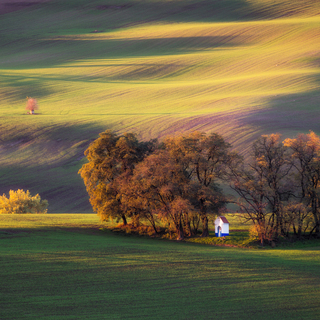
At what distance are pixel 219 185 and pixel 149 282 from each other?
2143 cm

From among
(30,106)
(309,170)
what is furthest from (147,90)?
(309,170)

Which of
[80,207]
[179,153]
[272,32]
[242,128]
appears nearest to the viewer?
[179,153]

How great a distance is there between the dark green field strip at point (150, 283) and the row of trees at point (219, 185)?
7806 millimetres

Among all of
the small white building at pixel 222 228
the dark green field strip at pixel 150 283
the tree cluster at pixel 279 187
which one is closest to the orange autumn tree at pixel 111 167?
the small white building at pixel 222 228

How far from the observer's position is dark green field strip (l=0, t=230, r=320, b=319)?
66.0ft

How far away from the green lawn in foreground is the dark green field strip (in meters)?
0.05

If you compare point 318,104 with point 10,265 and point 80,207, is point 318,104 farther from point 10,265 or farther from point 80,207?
point 10,265

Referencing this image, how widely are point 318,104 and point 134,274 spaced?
85.9m

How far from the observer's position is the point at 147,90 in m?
124

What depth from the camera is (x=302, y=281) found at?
2534cm

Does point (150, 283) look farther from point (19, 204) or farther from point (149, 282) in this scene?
point (19, 204)

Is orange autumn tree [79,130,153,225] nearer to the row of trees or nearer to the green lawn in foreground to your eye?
the row of trees

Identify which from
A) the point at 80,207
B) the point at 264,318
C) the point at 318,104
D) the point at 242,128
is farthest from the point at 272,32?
the point at 264,318

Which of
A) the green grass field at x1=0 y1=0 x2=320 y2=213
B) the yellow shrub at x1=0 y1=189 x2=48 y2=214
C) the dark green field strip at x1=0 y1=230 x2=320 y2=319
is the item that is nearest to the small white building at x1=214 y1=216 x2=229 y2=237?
the dark green field strip at x1=0 y1=230 x2=320 y2=319
